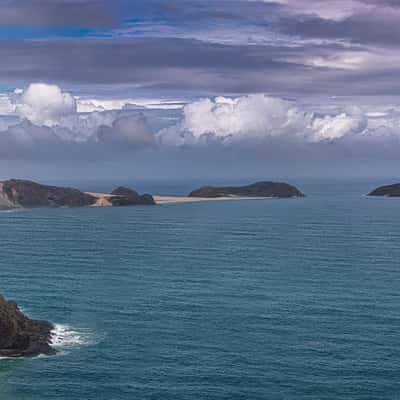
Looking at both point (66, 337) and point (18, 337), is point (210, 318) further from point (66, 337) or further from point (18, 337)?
point (18, 337)

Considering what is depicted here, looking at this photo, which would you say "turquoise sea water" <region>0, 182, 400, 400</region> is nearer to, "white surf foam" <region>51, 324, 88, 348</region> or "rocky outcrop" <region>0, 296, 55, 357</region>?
"white surf foam" <region>51, 324, 88, 348</region>

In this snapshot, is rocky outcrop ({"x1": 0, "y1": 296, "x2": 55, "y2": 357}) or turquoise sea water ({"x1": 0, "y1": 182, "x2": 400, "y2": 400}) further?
rocky outcrop ({"x1": 0, "y1": 296, "x2": 55, "y2": 357})

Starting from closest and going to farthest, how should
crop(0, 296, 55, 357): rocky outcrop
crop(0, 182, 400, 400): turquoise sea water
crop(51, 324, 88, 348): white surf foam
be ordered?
crop(0, 182, 400, 400): turquoise sea water → crop(0, 296, 55, 357): rocky outcrop → crop(51, 324, 88, 348): white surf foam

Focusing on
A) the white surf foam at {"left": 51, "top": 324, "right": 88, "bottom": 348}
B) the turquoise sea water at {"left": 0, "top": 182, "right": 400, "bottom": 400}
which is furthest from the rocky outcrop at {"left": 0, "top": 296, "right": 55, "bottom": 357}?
the turquoise sea water at {"left": 0, "top": 182, "right": 400, "bottom": 400}

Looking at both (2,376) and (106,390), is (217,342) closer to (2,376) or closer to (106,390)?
(106,390)

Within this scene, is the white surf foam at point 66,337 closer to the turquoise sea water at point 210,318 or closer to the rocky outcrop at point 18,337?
the turquoise sea water at point 210,318

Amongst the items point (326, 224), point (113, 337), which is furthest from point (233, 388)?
point (326, 224)

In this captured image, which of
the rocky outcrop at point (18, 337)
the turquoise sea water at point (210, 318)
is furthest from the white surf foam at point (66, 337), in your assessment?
the rocky outcrop at point (18, 337)

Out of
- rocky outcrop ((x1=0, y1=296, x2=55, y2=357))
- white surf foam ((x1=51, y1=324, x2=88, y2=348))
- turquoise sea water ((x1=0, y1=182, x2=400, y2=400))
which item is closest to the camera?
turquoise sea water ((x1=0, y1=182, x2=400, y2=400))
